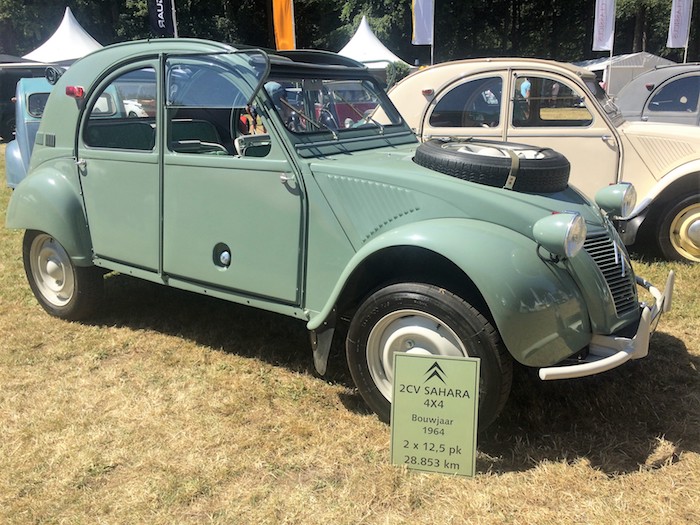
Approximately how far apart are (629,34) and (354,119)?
38.8 meters

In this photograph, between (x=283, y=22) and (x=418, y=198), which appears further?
(x=283, y=22)

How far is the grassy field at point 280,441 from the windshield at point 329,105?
1521mm

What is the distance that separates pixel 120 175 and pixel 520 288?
105 inches

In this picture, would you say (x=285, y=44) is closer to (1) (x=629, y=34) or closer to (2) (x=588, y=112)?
(2) (x=588, y=112)

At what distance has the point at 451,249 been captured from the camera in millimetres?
2736

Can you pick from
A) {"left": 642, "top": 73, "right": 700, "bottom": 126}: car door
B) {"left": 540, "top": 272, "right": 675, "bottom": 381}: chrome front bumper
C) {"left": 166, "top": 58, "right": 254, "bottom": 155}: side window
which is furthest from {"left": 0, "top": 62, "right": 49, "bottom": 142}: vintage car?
{"left": 540, "top": 272, "right": 675, "bottom": 381}: chrome front bumper

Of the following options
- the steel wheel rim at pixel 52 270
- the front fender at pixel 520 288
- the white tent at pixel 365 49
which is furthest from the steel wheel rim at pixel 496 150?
the white tent at pixel 365 49

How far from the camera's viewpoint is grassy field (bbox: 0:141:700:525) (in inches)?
102

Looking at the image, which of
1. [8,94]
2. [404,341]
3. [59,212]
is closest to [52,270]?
[59,212]

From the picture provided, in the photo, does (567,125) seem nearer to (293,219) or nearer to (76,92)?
(293,219)

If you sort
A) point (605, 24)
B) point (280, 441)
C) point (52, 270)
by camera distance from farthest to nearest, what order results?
point (605, 24) → point (52, 270) → point (280, 441)

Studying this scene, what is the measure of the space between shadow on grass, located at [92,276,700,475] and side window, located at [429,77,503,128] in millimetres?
3097

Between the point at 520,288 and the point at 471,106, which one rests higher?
the point at 471,106

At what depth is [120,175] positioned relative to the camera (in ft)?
13.0
